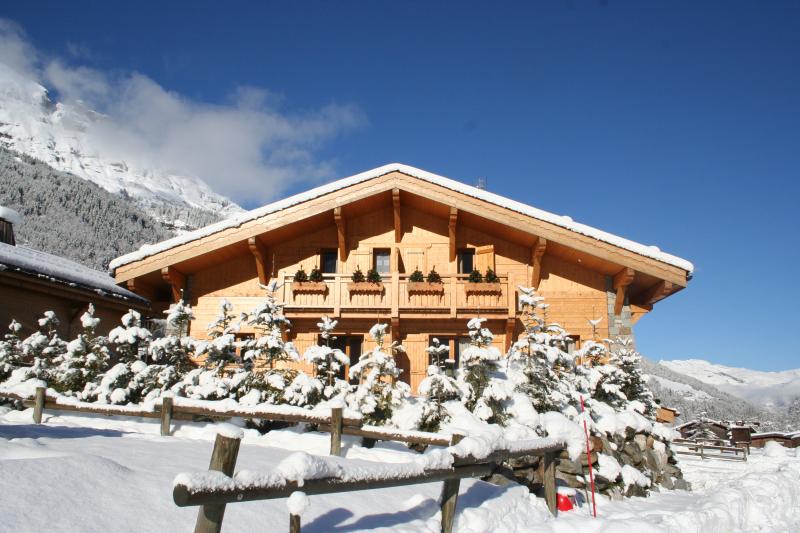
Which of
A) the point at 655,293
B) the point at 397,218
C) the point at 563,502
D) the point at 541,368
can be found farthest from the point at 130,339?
the point at 655,293

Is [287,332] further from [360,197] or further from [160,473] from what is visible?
[160,473]

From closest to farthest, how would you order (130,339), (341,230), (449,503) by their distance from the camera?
1. (449,503)
2. (130,339)
3. (341,230)

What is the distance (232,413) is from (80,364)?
518 centimetres

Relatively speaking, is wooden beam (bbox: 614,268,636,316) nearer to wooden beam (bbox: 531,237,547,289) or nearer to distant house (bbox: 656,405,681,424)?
wooden beam (bbox: 531,237,547,289)

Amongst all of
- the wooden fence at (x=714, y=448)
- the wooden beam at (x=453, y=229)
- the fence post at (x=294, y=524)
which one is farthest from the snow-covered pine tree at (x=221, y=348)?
the wooden fence at (x=714, y=448)

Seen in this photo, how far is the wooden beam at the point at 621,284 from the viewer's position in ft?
51.4

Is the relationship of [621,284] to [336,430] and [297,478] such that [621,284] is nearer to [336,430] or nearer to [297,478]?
[336,430]

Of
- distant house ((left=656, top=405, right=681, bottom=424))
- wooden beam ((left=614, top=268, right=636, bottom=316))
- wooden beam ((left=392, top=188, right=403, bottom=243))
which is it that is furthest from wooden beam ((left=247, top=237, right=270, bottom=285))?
distant house ((left=656, top=405, right=681, bottom=424))

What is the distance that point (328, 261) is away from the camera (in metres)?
18.2

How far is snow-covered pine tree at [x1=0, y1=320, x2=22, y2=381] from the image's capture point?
12.9 metres

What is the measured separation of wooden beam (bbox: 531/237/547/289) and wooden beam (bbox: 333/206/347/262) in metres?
5.71

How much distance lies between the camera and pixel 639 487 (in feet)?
36.6

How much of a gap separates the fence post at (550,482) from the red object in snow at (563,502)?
0.57 metres

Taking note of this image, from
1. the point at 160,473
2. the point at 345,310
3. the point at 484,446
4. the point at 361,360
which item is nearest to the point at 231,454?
the point at 160,473
